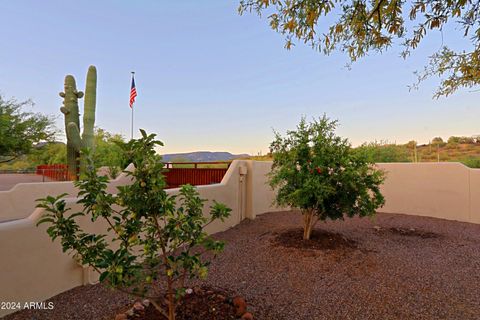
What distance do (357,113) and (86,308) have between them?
11454 millimetres

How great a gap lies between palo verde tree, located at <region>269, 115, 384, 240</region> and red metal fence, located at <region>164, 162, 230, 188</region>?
154 inches

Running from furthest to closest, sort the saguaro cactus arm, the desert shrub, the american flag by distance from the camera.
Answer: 1. the american flag
2. the desert shrub
3. the saguaro cactus arm

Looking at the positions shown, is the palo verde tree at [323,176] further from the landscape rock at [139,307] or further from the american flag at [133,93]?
the american flag at [133,93]

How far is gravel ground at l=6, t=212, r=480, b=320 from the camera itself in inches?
117

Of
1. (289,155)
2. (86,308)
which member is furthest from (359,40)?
(86,308)

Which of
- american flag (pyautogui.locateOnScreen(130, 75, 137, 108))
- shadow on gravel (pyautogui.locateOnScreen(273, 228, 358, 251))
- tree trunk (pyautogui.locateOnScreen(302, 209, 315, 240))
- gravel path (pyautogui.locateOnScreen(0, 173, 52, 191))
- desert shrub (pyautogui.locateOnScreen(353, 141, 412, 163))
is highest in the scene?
american flag (pyautogui.locateOnScreen(130, 75, 137, 108))

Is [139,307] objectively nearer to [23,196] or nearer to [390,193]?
[23,196]

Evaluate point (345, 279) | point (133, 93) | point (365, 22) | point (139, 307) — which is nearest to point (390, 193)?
point (345, 279)

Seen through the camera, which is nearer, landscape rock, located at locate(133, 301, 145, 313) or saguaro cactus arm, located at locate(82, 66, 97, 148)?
landscape rock, located at locate(133, 301, 145, 313)

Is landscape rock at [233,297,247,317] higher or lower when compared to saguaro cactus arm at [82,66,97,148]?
lower

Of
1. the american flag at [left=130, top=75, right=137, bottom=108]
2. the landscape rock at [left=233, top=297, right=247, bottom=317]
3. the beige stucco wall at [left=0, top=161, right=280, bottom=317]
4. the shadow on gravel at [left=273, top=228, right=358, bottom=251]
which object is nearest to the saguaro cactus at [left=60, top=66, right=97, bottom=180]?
the american flag at [left=130, top=75, right=137, bottom=108]

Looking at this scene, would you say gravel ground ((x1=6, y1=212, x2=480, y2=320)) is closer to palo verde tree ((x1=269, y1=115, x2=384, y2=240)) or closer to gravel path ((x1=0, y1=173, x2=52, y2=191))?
palo verde tree ((x1=269, y1=115, x2=384, y2=240))

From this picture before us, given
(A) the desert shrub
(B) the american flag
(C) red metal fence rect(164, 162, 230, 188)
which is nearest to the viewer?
(C) red metal fence rect(164, 162, 230, 188)

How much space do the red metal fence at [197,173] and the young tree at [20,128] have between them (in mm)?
10312
